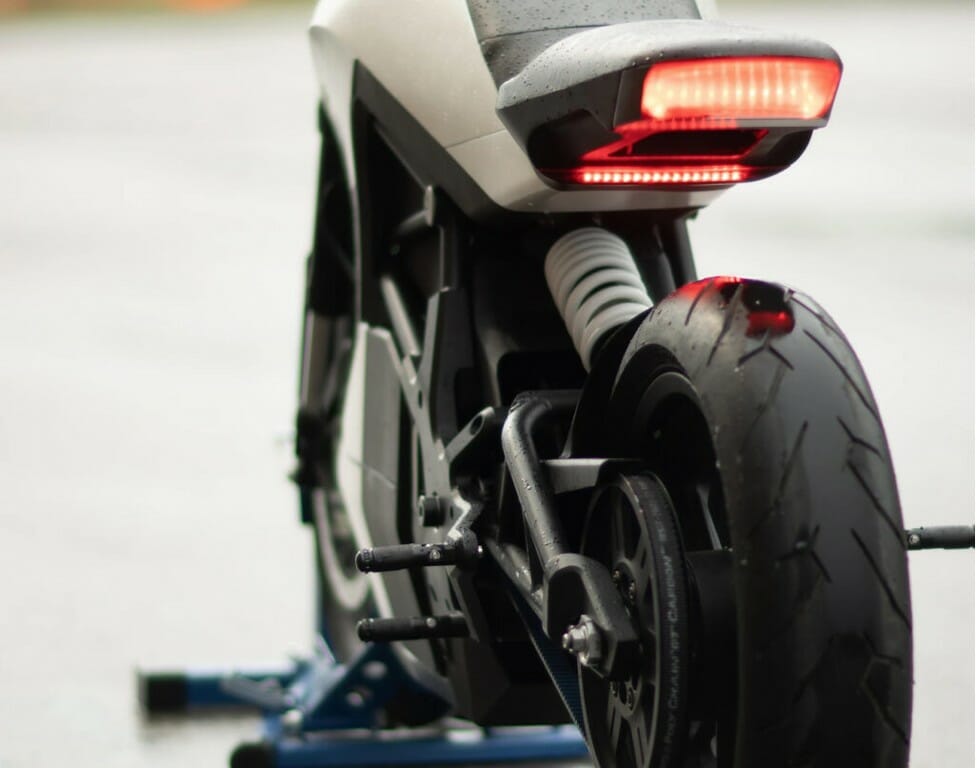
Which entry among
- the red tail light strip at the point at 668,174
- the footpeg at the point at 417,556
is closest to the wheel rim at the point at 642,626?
the footpeg at the point at 417,556

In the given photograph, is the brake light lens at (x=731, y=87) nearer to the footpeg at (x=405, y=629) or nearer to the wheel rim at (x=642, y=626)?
the wheel rim at (x=642, y=626)

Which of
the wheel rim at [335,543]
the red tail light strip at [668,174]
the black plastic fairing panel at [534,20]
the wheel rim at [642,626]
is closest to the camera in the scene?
the wheel rim at [642,626]

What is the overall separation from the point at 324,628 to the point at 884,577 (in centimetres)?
167

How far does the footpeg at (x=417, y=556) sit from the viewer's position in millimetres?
1969

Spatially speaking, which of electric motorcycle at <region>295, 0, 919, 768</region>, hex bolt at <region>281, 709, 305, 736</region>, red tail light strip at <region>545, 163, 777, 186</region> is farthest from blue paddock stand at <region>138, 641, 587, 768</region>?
red tail light strip at <region>545, 163, 777, 186</region>

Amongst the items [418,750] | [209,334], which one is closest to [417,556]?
[418,750]

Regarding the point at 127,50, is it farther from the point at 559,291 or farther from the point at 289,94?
the point at 559,291

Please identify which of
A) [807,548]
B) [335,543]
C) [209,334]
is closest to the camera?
[807,548]

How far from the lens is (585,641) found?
1688mm

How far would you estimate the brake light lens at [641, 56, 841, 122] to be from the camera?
63.2 inches

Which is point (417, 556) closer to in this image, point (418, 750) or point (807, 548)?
point (807, 548)

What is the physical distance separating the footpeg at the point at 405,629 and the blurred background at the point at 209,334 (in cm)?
104

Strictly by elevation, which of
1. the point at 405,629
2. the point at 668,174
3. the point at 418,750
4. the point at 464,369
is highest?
the point at 668,174

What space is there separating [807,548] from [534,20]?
874mm
